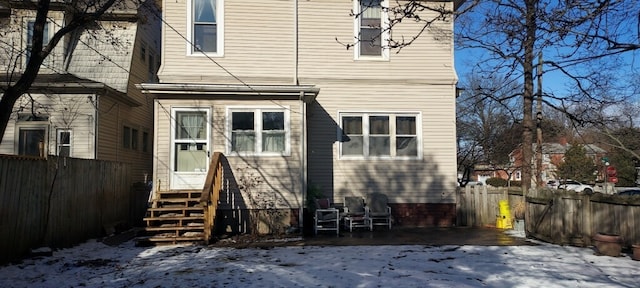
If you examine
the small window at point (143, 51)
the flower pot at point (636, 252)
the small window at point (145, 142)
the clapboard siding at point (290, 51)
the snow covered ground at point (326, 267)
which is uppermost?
the small window at point (143, 51)

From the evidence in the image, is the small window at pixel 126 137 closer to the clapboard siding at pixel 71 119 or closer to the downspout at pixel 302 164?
the clapboard siding at pixel 71 119

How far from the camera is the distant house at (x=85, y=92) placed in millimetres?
13617

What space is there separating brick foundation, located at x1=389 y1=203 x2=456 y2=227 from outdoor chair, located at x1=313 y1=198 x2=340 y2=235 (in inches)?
80.8

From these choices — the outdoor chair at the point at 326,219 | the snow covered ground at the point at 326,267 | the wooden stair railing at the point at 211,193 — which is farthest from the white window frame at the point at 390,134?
the snow covered ground at the point at 326,267

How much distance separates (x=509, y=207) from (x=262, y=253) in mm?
7253

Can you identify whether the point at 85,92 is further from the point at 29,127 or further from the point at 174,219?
the point at 174,219

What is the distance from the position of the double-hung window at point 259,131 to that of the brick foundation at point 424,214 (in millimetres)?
3620

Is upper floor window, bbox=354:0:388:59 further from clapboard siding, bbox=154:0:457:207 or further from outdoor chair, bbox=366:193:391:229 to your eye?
outdoor chair, bbox=366:193:391:229

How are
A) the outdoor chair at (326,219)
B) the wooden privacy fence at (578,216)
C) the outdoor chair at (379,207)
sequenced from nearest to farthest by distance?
the wooden privacy fence at (578,216) → the outdoor chair at (326,219) → the outdoor chair at (379,207)

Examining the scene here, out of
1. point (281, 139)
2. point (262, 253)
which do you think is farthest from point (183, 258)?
point (281, 139)

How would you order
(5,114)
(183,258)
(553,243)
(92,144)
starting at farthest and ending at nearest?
(92,144)
(553,243)
(183,258)
(5,114)

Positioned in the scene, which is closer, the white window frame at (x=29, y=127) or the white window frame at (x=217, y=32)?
the white window frame at (x=217, y=32)

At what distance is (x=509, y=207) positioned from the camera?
12.5 m

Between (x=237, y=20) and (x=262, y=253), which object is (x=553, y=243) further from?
(x=237, y=20)
